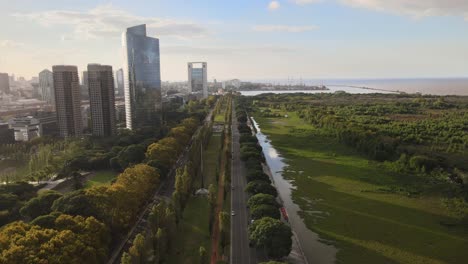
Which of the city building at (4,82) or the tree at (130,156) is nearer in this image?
the tree at (130,156)

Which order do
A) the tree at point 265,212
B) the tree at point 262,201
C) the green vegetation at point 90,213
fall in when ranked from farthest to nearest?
the tree at point 262,201 < the tree at point 265,212 < the green vegetation at point 90,213

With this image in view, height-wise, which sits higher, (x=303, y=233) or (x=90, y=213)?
(x=90, y=213)

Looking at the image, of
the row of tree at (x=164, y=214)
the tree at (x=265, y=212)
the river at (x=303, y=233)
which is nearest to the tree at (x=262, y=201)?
the tree at (x=265, y=212)

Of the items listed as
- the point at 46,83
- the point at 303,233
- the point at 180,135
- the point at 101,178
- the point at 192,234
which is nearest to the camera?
→ the point at 192,234

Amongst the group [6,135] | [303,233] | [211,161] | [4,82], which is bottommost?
[303,233]

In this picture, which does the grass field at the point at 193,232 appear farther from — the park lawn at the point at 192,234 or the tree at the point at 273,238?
the tree at the point at 273,238

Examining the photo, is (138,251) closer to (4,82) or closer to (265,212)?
(265,212)

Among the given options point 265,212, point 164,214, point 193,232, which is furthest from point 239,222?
point 164,214
